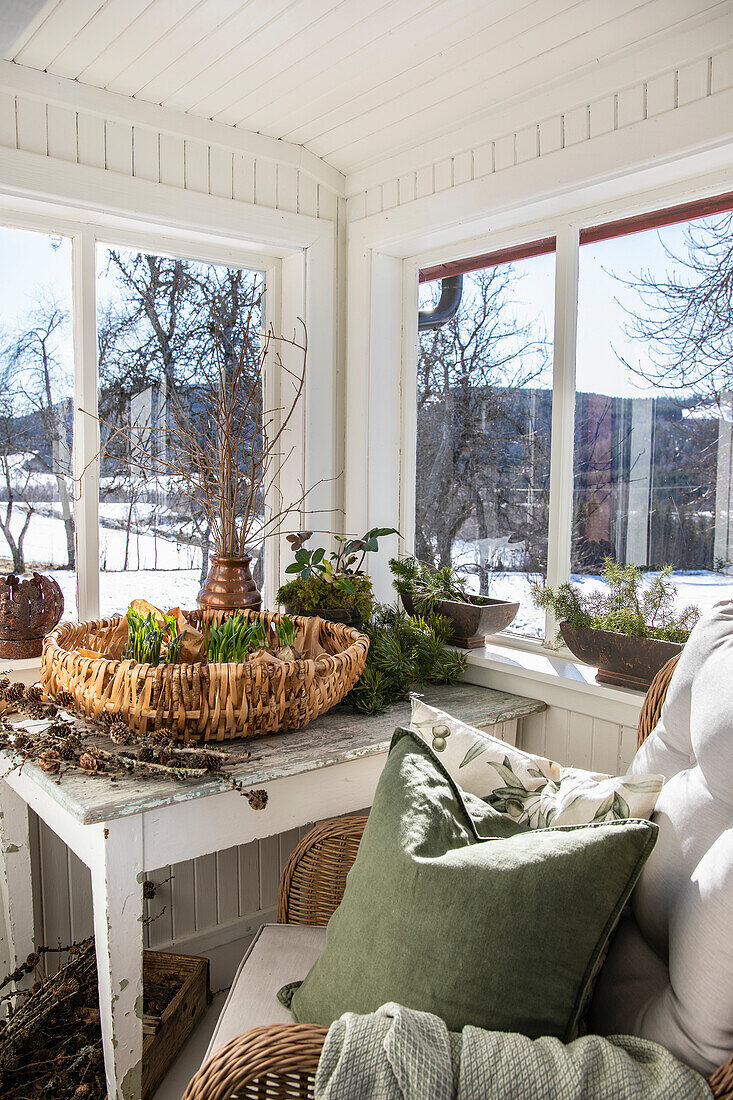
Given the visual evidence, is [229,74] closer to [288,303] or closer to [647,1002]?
[288,303]

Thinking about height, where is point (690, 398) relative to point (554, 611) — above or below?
above

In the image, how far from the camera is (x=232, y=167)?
235cm

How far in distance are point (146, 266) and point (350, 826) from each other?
171 cm

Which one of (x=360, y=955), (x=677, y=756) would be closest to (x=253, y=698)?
(x=360, y=955)

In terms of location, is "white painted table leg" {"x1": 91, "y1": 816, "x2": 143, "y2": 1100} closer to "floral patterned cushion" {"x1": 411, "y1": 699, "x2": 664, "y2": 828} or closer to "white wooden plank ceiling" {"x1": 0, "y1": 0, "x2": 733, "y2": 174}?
"floral patterned cushion" {"x1": 411, "y1": 699, "x2": 664, "y2": 828}

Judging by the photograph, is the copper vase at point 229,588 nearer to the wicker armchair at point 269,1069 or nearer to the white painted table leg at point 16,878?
the white painted table leg at point 16,878

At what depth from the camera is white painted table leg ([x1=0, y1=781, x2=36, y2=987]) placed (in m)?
1.86

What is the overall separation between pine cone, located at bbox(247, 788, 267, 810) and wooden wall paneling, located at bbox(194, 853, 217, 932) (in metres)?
0.97

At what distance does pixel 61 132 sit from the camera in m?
2.06

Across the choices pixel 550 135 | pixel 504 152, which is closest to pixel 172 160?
pixel 504 152

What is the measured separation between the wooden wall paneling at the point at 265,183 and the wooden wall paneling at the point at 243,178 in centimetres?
2

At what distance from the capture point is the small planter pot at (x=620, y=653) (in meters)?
1.79

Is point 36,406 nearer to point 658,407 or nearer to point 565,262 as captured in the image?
point 565,262

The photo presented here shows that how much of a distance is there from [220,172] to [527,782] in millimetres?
1913
